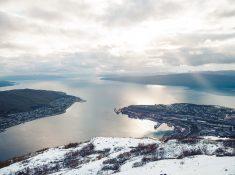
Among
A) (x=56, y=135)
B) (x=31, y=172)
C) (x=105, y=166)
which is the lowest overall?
(x=56, y=135)

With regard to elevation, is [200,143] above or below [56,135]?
above

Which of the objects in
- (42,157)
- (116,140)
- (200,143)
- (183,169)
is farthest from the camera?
(116,140)

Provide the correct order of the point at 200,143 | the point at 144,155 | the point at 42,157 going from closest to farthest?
the point at 144,155 < the point at 200,143 < the point at 42,157

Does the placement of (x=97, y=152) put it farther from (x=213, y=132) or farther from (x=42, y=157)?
(x=213, y=132)

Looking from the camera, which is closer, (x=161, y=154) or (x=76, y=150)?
(x=161, y=154)

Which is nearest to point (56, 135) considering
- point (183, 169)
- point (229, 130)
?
point (229, 130)

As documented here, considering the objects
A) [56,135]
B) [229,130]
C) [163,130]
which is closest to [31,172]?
[56,135]
